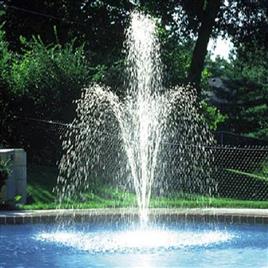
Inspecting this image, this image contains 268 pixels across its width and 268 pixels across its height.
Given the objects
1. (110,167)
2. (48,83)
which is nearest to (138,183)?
A: (110,167)

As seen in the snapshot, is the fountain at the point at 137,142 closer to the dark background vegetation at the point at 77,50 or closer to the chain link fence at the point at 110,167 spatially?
the chain link fence at the point at 110,167

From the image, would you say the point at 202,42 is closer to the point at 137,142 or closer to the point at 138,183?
the point at 137,142

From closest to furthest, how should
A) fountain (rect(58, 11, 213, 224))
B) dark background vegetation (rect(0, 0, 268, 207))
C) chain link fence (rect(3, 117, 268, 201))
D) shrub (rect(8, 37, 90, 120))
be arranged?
fountain (rect(58, 11, 213, 224))
chain link fence (rect(3, 117, 268, 201))
dark background vegetation (rect(0, 0, 268, 207))
shrub (rect(8, 37, 90, 120))

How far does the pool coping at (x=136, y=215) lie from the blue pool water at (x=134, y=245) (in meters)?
0.16

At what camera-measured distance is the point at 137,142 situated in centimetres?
1435

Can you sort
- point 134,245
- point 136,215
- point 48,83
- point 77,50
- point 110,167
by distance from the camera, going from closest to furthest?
point 134,245
point 136,215
point 110,167
point 48,83
point 77,50

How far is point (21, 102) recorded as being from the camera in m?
16.6

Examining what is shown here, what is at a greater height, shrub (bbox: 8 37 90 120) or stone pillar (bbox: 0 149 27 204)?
shrub (bbox: 8 37 90 120)

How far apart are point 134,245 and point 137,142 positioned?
5.65 m

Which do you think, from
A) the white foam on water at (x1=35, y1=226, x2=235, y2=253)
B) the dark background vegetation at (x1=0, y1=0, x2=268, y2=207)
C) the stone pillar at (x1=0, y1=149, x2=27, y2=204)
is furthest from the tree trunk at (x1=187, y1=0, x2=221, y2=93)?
the white foam on water at (x1=35, y1=226, x2=235, y2=253)

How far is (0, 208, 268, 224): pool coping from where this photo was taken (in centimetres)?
1053

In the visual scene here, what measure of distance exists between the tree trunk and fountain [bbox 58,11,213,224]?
169 inches

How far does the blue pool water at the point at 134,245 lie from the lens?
7.71m

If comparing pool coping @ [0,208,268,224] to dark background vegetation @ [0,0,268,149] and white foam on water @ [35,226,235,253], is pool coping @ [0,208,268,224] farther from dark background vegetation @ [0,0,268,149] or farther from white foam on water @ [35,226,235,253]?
dark background vegetation @ [0,0,268,149]
